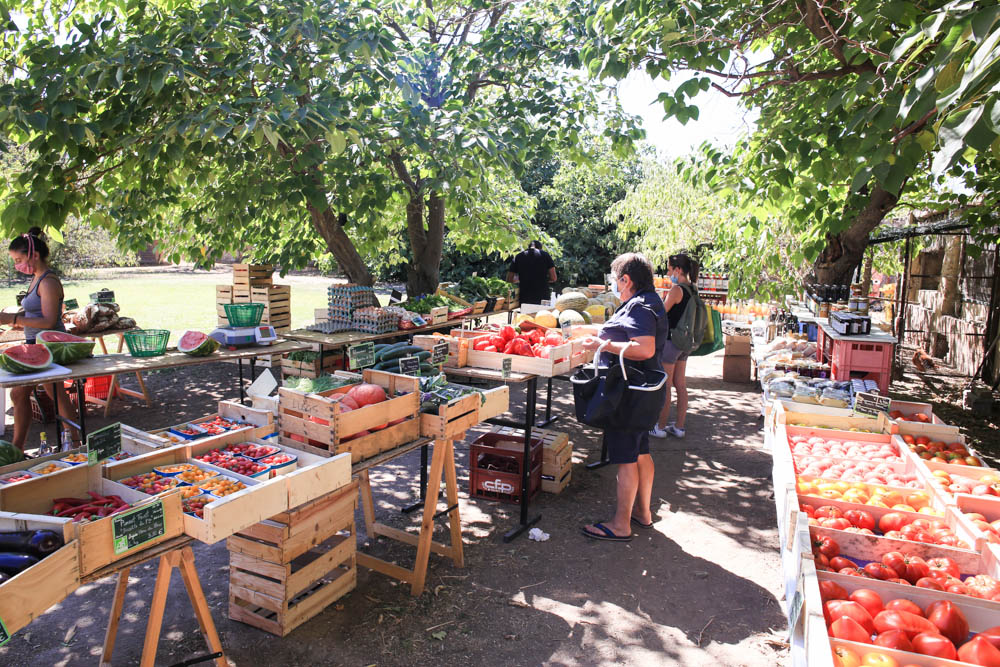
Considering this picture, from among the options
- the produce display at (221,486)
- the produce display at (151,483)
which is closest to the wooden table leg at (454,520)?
the produce display at (221,486)

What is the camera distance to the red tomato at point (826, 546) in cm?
272

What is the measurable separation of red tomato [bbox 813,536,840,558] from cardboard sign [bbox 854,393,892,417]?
2.29 m

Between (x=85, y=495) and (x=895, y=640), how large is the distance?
307cm

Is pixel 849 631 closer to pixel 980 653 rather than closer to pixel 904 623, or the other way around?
pixel 904 623

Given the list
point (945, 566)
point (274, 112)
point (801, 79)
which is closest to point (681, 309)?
point (801, 79)

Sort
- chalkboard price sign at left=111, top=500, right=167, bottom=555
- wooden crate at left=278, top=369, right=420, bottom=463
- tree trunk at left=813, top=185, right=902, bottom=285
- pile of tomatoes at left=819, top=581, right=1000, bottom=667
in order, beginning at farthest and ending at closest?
1. tree trunk at left=813, top=185, right=902, bottom=285
2. wooden crate at left=278, top=369, right=420, bottom=463
3. chalkboard price sign at left=111, top=500, right=167, bottom=555
4. pile of tomatoes at left=819, top=581, right=1000, bottom=667

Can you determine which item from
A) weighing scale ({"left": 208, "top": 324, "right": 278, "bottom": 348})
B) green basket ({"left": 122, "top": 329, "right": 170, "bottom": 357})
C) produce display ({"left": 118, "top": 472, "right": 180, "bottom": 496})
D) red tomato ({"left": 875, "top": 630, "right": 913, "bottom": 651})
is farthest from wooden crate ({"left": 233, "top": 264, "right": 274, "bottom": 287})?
red tomato ({"left": 875, "top": 630, "right": 913, "bottom": 651})

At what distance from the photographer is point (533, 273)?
1000cm

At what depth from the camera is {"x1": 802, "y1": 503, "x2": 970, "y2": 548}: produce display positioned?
9.25ft

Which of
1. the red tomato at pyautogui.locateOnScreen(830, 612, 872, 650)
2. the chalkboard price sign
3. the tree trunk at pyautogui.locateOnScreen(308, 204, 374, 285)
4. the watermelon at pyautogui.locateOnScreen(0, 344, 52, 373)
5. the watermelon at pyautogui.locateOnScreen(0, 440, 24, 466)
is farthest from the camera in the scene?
the tree trunk at pyautogui.locateOnScreen(308, 204, 374, 285)

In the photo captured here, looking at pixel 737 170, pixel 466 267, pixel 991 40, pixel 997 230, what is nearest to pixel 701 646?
pixel 991 40

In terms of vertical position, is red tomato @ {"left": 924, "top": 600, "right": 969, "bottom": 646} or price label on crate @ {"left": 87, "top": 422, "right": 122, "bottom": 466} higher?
price label on crate @ {"left": 87, "top": 422, "right": 122, "bottom": 466}

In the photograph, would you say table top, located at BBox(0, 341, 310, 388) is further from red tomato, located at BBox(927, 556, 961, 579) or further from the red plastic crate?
red tomato, located at BBox(927, 556, 961, 579)

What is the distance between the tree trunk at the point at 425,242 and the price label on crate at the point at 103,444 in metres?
6.49
